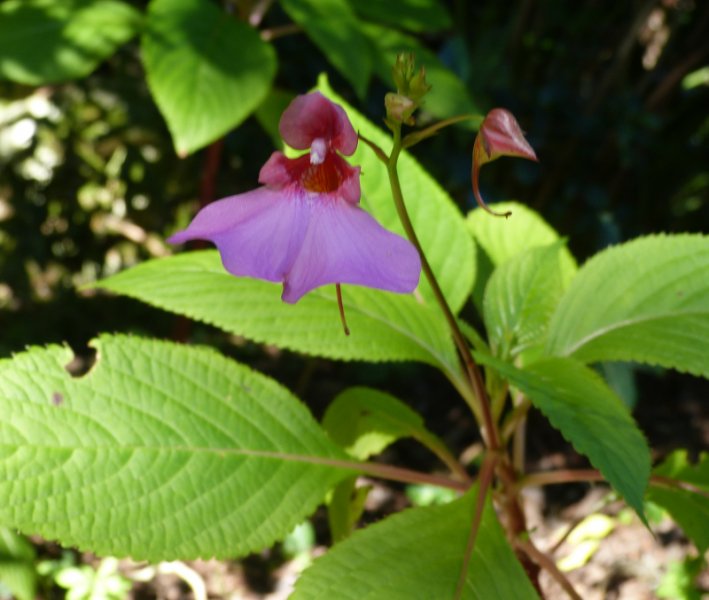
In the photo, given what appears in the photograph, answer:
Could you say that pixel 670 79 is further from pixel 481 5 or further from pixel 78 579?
pixel 78 579

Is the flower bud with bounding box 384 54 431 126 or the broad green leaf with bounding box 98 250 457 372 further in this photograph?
the broad green leaf with bounding box 98 250 457 372

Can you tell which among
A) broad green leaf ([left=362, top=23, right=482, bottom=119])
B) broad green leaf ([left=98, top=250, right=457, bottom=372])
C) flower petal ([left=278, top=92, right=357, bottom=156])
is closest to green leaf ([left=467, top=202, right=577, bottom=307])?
broad green leaf ([left=98, top=250, right=457, bottom=372])

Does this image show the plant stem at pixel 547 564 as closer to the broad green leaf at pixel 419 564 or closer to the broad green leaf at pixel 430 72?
the broad green leaf at pixel 419 564

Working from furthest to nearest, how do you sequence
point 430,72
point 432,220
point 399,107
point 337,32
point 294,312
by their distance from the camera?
point 430,72
point 337,32
point 432,220
point 294,312
point 399,107

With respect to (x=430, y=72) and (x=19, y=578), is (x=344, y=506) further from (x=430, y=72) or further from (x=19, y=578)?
(x=430, y=72)

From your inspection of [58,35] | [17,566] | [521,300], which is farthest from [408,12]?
[17,566]

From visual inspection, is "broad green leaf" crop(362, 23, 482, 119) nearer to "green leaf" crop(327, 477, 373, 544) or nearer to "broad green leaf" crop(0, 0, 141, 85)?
"broad green leaf" crop(0, 0, 141, 85)
